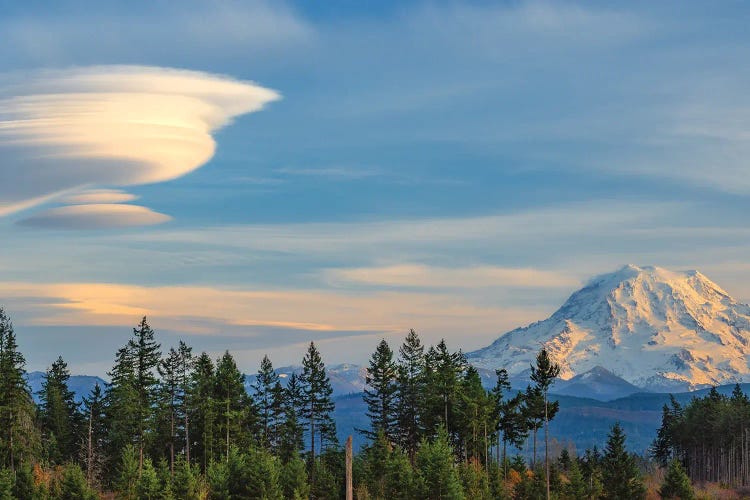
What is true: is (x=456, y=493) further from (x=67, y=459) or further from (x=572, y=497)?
(x=67, y=459)

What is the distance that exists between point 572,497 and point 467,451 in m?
14.2

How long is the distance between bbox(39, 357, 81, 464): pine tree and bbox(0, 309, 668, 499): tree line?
20 cm

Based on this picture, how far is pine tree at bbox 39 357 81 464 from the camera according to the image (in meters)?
129

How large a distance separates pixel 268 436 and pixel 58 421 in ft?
100

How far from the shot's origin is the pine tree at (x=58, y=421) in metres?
129

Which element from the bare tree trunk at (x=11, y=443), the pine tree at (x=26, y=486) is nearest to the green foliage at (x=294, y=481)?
the pine tree at (x=26, y=486)

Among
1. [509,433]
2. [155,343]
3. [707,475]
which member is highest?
[155,343]

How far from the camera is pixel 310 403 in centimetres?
12712

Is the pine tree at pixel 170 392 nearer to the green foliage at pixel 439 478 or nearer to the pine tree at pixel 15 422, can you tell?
the pine tree at pixel 15 422

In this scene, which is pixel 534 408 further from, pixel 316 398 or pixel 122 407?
pixel 122 407

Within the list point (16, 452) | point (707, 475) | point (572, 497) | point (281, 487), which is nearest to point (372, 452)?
point (281, 487)

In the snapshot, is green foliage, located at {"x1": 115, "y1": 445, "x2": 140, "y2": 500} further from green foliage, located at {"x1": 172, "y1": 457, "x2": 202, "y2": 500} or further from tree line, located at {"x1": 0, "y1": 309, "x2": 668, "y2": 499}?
green foliage, located at {"x1": 172, "y1": 457, "x2": 202, "y2": 500}

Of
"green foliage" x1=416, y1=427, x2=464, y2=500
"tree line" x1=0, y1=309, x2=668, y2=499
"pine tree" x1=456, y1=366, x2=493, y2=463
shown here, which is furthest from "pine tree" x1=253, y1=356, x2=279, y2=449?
"green foliage" x1=416, y1=427, x2=464, y2=500

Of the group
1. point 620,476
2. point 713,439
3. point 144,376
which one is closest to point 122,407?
point 144,376
